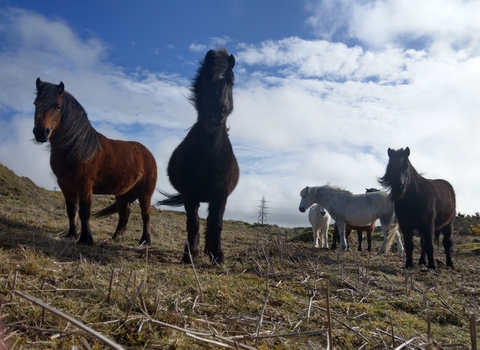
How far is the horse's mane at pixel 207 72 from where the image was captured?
5062mm

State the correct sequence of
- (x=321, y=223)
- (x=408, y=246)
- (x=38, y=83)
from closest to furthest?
(x=38, y=83), (x=408, y=246), (x=321, y=223)

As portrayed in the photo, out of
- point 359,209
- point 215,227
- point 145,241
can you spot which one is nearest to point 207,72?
point 215,227

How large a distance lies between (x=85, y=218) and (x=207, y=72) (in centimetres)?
297

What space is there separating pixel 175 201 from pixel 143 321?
17.7ft

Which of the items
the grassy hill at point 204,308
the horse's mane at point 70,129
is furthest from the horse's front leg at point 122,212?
the grassy hill at point 204,308

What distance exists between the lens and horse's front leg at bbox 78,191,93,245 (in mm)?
5926

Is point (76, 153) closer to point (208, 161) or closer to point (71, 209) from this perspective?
point (71, 209)

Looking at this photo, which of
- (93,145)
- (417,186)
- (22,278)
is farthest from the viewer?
(417,186)

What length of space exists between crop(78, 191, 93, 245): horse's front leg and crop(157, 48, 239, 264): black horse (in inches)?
65.2

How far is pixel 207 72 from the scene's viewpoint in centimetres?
510

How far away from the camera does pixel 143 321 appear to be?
2.06m

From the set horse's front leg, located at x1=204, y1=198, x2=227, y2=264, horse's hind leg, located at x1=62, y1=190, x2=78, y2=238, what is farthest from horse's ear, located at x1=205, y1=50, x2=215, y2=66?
horse's hind leg, located at x1=62, y1=190, x2=78, y2=238

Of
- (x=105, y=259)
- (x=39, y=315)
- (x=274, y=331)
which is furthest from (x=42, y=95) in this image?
(x=274, y=331)

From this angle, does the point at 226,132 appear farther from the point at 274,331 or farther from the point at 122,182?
the point at 274,331
